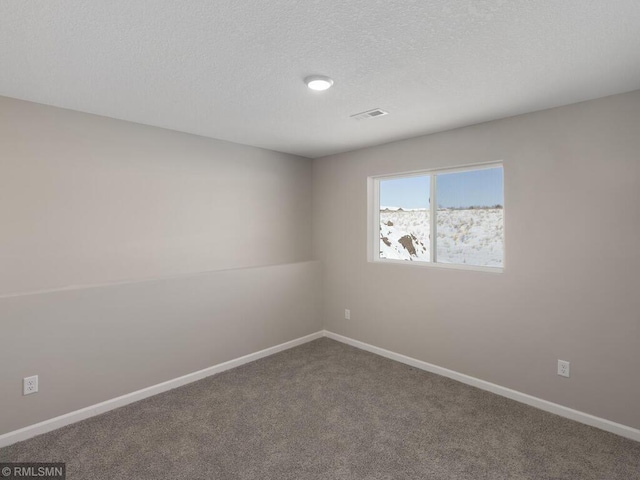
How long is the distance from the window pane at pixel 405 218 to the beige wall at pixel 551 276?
0.72 ft

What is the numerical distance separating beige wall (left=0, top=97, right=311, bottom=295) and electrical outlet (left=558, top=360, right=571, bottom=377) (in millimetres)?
2967

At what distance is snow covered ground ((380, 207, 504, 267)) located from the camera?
10.0 ft

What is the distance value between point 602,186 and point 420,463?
2290mm

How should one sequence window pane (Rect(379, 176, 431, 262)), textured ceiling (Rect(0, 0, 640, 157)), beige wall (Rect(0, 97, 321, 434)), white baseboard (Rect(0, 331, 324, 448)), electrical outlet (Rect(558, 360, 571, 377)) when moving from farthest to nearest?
1. window pane (Rect(379, 176, 431, 262))
2. electrical outlet (Rect(558, 360, 571, 377))
3. beige wall (Rect(0, 97, 321, 434))
4. white baseboard (Rect(0, 331, 324, 448))
5. textured ceiling (Rect(0, 0, 640, 157))

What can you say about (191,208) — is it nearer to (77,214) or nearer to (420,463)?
(77,214)

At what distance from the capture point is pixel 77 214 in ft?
8.75

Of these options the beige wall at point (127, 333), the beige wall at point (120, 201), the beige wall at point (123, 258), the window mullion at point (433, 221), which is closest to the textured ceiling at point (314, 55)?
the beige wall at point (120, 201)

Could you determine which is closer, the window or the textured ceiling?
the textured ceiling

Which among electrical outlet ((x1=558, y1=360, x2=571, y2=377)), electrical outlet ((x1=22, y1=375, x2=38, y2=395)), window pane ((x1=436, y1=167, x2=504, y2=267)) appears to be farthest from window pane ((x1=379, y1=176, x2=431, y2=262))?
electrical outlet ((x1=22, y1=375, x2=38, y2=395))

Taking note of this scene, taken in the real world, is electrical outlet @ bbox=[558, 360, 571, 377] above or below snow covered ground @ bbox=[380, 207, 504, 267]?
below

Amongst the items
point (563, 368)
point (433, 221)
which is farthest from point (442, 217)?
point (563, 368)

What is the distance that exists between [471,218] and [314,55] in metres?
2.17

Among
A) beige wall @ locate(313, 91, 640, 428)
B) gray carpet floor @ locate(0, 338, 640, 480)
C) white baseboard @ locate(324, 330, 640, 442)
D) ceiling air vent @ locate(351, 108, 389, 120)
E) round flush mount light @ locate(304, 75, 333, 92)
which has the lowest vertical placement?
gray carpet floor @ locate(0, 338, 640, 480)

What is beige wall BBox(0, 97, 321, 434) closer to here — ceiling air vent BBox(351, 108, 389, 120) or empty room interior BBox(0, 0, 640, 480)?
empty room interior BBox(0, 0, 640, 480)
